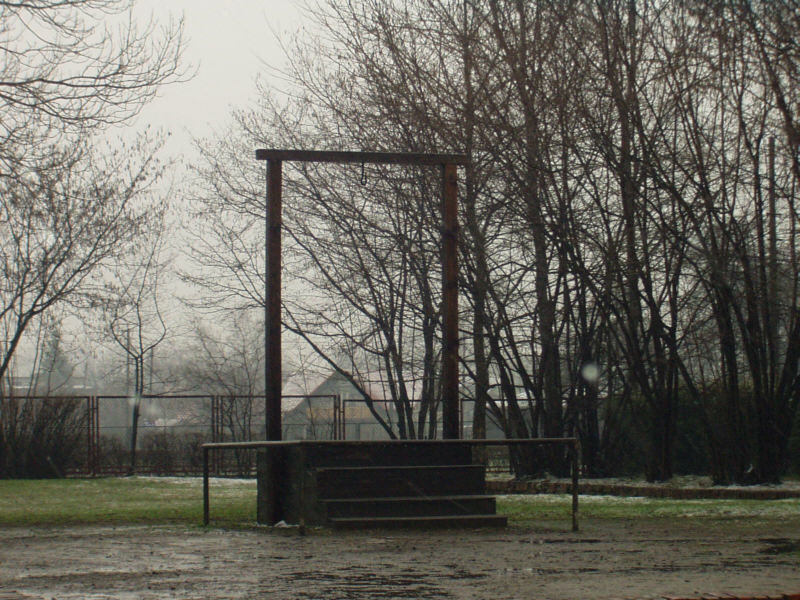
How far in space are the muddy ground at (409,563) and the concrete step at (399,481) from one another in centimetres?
56

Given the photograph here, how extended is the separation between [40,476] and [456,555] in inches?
823

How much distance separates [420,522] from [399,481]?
0.50 m

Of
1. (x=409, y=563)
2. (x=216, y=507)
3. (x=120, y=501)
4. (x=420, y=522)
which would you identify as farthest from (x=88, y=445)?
(x=409, y=563)

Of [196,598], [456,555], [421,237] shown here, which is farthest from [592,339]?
[196,598]

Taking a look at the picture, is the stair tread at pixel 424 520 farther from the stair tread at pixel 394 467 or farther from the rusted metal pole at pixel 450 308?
the rusted metal pole at pixel 450 308

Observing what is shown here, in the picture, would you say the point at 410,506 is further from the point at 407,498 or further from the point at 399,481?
the point at 399,481

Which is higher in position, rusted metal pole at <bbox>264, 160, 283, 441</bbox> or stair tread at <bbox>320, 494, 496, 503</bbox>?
rusted metal pole at <bbox>264, 160, 283, 441</bbox>

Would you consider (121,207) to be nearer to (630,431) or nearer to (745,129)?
(630,431)

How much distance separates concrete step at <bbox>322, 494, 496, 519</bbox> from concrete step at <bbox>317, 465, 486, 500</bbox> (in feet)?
0.28

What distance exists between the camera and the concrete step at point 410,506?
32.5ft

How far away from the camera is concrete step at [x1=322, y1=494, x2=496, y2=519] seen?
32.5 ft

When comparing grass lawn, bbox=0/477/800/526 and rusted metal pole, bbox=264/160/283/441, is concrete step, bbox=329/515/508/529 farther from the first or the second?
→ rusted metal pole, bbox=264/160/283/441

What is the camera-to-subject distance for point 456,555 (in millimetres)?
7457

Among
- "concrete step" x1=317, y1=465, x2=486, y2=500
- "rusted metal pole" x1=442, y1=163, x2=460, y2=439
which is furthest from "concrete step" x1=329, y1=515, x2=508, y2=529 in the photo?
"rusted metal pole" x1=442, y1=163, x2=460, y2=439
